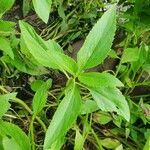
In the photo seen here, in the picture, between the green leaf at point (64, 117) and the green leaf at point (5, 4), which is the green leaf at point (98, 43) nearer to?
the green leaf at point (64, 117)

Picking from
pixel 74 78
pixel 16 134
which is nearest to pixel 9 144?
pixel 16 134

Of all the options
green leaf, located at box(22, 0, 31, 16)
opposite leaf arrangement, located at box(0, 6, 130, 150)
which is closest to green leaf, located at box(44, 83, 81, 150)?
opposite leaf arrangement, located at box(0, 6, 130, 150)

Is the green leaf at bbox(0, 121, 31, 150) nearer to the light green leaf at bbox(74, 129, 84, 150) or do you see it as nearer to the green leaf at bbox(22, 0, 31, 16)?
the light green leaf at bbox(74, 129, 84, 150)

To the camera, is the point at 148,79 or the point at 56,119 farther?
the point at 148,79

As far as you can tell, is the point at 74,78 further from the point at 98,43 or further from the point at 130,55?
the point at 130,55

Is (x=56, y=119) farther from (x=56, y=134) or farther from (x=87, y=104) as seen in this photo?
(x=87, y=104)

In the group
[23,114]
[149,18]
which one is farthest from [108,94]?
[149,18]

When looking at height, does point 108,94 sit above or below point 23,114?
above
